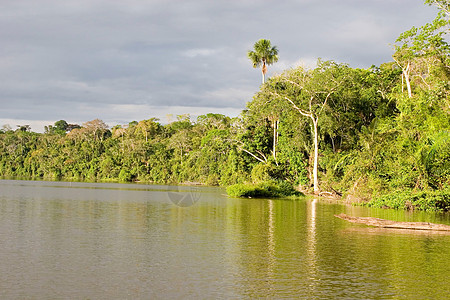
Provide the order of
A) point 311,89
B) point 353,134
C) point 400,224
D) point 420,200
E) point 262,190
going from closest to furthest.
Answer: point 400,224 < point 420,200 < point 262,190 < point 311,89 < point 353,134

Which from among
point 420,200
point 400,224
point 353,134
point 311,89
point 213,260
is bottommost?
point 213,260

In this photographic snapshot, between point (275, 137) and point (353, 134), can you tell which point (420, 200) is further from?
point (275, 137)

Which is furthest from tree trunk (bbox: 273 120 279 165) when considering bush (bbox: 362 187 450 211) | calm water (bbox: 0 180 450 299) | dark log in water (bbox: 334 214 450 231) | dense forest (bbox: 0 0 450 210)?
calm water (bbox: 0 180 450 299)

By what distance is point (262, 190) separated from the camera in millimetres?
44000

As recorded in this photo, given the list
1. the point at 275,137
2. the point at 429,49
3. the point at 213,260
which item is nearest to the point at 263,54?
the point at 275,137

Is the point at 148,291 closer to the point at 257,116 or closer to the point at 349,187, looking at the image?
the point at 349,187

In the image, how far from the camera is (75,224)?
68.8ft

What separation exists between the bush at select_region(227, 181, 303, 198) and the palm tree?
21.0 metres

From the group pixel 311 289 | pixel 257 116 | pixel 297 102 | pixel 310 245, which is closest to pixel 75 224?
pixel 310 245

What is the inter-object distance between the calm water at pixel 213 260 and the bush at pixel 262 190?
19.7m

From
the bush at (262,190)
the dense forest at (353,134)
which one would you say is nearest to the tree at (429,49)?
the dense forest at (353,134)

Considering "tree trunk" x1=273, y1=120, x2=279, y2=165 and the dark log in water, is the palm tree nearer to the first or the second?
"tree trunk" x1=273, y1=120, x2=279, y2=165

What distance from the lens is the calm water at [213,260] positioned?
34.6 ft

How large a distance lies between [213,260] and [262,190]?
30.5m
